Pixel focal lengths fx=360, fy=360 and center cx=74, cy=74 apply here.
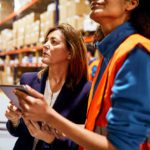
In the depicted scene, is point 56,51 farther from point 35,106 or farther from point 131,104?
point 131,104

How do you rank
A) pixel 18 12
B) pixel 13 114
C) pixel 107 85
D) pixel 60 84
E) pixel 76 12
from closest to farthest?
pixel 107 85
pixel 13 114
pixel 60 84
pixel 76 12
pixel 18 12

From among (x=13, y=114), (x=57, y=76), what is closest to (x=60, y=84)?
(x=57, y=76)

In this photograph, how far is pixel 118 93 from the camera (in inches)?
36.2

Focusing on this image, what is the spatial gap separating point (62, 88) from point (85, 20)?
73.2 inches

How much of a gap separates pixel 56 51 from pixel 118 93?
113cm

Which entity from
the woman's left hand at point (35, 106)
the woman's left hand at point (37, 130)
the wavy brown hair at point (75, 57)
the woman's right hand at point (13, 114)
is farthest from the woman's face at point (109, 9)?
the wavy brown hair at point (75, 57)

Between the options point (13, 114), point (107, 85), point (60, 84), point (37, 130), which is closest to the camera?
point (107, 85)

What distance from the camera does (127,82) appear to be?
0.92m

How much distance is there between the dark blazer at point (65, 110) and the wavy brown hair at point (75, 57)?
48mm

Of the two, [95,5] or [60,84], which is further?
[60,84]

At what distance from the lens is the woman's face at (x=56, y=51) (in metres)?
1.99

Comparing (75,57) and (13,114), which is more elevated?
(75,57)

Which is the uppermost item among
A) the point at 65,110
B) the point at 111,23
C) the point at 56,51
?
the point at 111,23

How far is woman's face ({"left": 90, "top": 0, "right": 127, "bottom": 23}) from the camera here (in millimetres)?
1076
